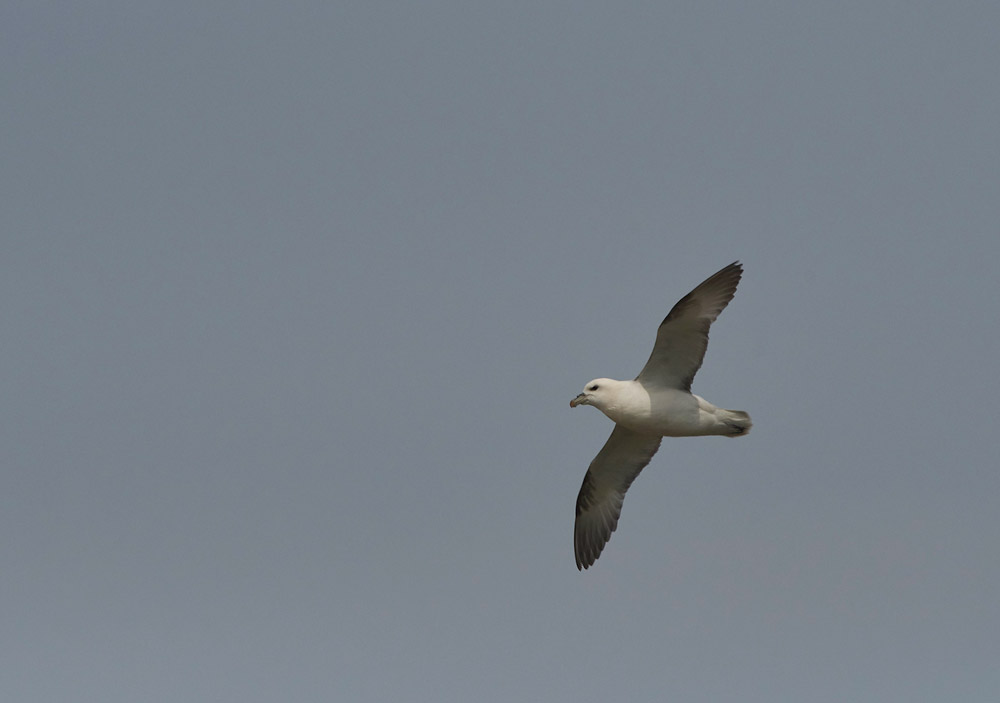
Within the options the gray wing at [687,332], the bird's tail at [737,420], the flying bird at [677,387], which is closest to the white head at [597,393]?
the flying bird at [677,387]

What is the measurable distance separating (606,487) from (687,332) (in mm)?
3650

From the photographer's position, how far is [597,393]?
56.8 feet

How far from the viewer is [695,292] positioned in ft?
55.4

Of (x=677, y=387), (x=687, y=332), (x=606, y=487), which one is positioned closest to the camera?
(x=687, y=332)

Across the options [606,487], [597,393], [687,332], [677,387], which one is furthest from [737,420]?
[606,487]

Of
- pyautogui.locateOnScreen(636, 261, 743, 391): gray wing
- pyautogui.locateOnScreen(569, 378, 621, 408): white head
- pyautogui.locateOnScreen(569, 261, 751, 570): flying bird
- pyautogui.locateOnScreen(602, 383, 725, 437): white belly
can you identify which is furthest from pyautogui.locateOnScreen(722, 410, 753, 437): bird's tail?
pyautogui.locateOnScreen(569, 378, 621, 408): white head

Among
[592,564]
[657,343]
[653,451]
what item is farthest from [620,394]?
[592,564]

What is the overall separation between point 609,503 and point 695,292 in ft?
14.6

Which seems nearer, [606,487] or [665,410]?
[665,410]

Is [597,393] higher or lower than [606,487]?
higher

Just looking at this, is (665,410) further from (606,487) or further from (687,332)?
(606,487)

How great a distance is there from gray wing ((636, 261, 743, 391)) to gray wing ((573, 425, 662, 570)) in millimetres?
1609

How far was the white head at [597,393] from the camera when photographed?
1727cm

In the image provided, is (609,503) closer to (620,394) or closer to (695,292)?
(620,394)
